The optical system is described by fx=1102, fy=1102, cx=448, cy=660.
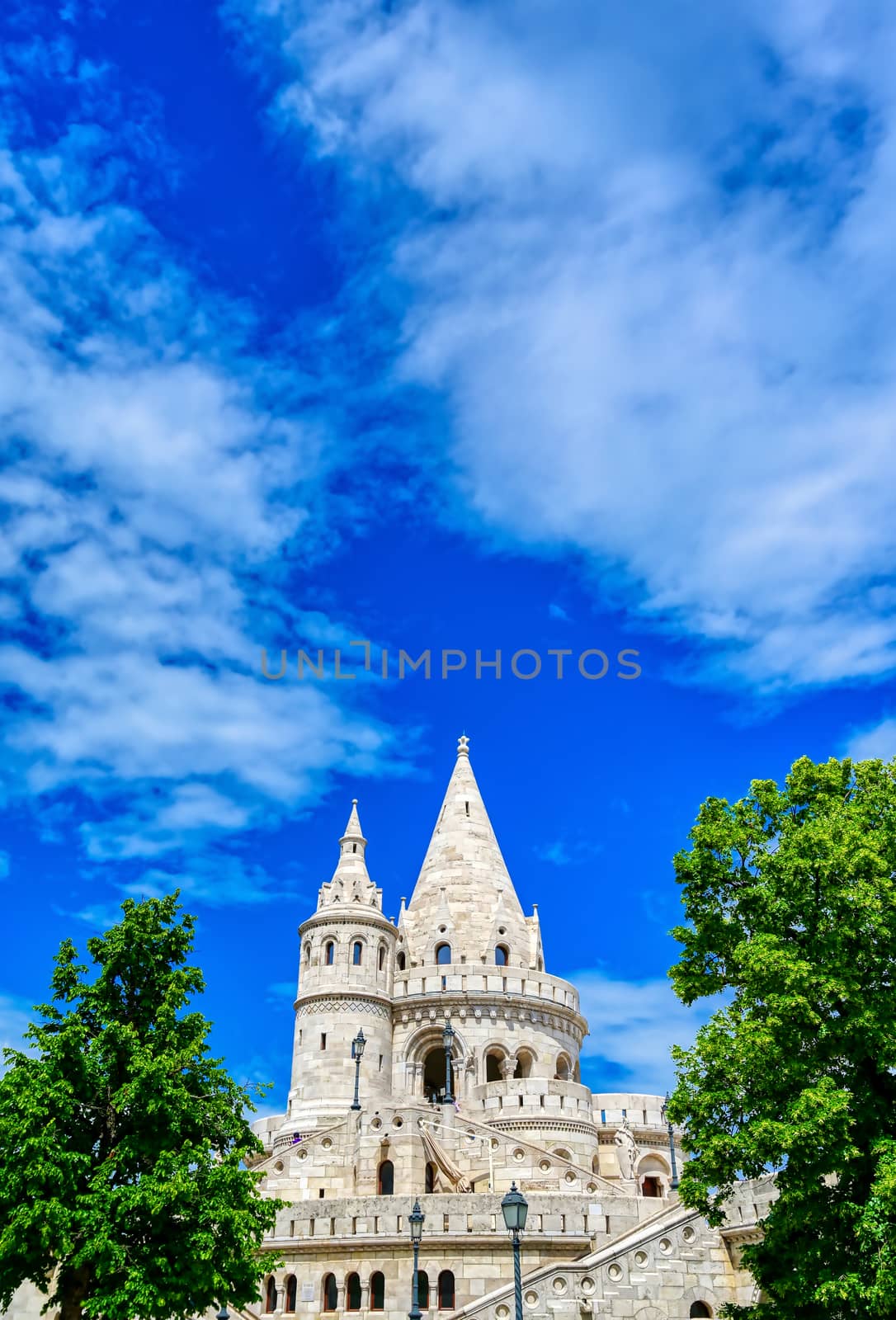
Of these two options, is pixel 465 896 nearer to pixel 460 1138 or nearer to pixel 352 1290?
pixel 460 1138

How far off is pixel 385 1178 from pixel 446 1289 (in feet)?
22.3

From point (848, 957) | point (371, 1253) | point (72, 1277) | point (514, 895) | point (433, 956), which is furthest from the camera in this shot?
point (514, 895)

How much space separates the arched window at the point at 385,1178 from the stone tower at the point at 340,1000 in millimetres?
8100

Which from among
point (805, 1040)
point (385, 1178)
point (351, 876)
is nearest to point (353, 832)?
point (351, 876)

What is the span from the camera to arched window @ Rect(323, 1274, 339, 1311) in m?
26.2

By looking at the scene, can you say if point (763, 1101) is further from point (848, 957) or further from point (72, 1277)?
point (72, 1277)

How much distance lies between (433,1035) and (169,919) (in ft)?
84.5

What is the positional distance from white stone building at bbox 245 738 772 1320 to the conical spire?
8 cm

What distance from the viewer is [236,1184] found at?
1878cm

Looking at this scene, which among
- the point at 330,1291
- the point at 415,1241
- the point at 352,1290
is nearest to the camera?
the point at 415,1241

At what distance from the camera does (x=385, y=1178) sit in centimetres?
3188

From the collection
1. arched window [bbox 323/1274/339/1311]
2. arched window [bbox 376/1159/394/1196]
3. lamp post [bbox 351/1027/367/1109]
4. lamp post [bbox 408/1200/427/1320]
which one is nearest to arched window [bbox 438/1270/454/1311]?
lamp post [bbox 408/1200/427/1320]

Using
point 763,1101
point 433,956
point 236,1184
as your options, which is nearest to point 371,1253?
point 236,1184

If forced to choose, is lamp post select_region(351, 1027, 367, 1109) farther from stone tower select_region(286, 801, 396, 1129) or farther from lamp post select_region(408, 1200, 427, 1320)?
lamp post select_region(408, 1200, 427, 1320)
